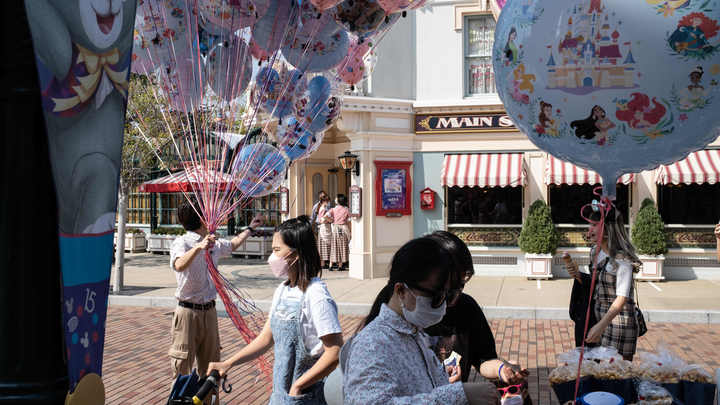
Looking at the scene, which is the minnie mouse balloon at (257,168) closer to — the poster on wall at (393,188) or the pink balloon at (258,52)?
the pink balloon at (258,52)

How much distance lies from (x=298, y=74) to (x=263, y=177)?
1.14 m

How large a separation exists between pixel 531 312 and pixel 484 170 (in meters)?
4.96

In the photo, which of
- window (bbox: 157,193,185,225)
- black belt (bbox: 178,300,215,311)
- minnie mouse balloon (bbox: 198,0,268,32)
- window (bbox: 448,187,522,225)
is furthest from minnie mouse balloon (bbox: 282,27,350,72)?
window (bbox: 157,193,185,225)

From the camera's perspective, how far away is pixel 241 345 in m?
8.47

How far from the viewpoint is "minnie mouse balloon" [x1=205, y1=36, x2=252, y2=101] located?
6125 millimetres

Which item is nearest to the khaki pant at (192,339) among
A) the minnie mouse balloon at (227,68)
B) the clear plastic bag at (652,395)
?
the minnie mouse balloon at (227,68)

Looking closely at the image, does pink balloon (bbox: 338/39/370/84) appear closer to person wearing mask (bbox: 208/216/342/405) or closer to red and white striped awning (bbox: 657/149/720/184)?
person wearing mask (bbox: 208/216/342/405)

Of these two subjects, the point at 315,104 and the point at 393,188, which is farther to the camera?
the point at 393,188

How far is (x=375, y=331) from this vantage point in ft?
7.29

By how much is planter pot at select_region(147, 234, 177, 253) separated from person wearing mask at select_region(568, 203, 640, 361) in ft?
59.0

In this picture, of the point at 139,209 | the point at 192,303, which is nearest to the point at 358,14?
the point at 192,303

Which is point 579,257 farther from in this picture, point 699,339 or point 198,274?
point 198,274

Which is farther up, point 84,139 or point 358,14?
point 358,14

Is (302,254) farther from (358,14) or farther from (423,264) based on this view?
(358,14)
